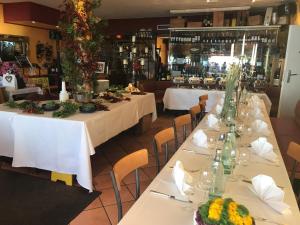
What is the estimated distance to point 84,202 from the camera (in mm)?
2504

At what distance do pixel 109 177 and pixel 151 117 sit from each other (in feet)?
6.95

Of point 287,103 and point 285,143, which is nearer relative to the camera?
point 285,143

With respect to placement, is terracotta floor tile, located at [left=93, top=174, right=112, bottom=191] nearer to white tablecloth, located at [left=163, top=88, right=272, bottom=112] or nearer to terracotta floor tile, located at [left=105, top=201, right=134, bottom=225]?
terracotta floor tile, located at [left=105, top=201, right=134, bottom=225]

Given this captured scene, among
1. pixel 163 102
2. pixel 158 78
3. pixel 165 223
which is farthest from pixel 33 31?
pixel 165 223

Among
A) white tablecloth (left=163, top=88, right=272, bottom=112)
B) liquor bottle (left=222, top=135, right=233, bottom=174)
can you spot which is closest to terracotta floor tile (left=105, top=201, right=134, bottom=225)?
liquor bottle (left=222, top=135, right=233, bottom=174)

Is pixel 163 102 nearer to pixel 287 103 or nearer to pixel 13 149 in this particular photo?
pixel 287 103

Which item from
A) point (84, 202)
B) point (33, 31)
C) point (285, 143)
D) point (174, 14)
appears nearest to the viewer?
point (84, 202)

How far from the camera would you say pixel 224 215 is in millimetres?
903

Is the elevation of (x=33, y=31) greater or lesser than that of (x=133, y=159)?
greater

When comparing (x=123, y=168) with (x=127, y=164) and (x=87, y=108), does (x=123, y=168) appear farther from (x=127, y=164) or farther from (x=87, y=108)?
(x=87, y=108)

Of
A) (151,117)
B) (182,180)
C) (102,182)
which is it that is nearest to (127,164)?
(182,180)

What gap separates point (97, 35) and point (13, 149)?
65.5 inches

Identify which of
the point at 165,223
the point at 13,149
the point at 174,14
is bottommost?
the point at 13,149

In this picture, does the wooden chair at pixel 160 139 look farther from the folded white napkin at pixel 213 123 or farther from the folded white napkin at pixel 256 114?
the folded white napkin at pixel 256 114
